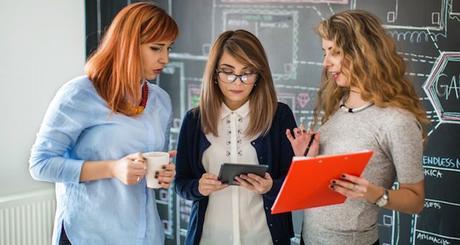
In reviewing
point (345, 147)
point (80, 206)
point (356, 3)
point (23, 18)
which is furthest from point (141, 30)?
point (23, 18)

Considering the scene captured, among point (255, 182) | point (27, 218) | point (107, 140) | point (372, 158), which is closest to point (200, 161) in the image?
point (255, 182)

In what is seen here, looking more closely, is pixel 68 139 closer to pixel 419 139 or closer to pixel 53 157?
pixel 53 157

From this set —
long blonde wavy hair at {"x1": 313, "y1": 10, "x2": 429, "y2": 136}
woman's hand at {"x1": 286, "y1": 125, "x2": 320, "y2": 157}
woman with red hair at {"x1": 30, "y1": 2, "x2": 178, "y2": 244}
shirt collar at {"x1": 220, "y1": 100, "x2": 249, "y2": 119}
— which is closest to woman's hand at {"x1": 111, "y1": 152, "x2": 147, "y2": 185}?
woman with red hair at {"x1": 30, "y1": 2, "x2": 178, "y2": 244}

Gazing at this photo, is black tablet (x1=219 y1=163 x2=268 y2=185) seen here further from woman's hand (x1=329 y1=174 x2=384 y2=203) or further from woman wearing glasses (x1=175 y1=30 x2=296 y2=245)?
woman's hand (x1=329 y1=174 x2=384 y2=203)

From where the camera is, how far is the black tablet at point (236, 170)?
1.80 meters

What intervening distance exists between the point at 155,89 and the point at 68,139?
0.40 m

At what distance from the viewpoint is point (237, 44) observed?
2.01 m

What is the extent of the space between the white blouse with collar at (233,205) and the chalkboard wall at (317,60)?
774 millimetres

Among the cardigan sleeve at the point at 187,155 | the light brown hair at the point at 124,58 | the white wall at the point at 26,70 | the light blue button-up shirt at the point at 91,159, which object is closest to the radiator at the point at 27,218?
the white wall at the point at 26,70

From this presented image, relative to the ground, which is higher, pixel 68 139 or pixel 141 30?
pixel 141 30

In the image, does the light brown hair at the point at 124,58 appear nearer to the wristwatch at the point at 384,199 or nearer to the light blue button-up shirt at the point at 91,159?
the light blue button-up shirt at the point at 91,159

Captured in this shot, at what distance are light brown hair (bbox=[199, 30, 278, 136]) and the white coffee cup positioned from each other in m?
0.31

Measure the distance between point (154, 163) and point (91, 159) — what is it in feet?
0.79

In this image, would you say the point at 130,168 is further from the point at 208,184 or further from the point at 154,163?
the point at 208,184
